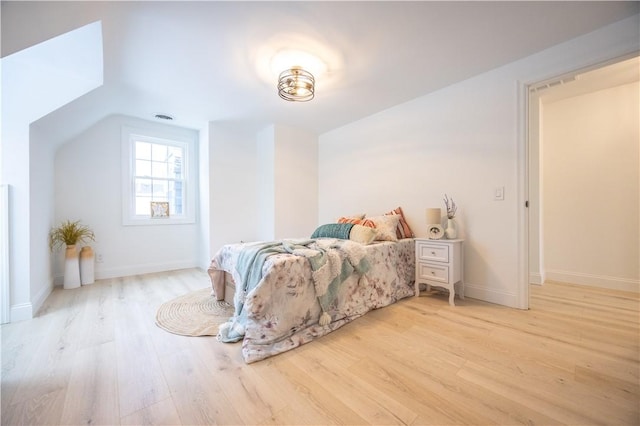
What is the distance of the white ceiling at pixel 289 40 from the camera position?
1709 mm

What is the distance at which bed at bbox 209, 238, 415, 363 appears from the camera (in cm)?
176

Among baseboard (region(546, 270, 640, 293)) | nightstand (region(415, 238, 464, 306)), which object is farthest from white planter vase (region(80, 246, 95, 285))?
baseboard (region(546, 270, 640, 293))

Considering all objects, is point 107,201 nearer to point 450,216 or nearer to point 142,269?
point 142,269

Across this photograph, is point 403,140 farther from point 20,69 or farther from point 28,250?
point 28,250

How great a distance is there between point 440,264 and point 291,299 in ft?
5.33

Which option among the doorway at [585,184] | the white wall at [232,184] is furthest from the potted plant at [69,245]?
the doorway at [585,184]

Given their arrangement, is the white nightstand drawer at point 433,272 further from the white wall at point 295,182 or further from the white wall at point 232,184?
the white wall at point 232,184

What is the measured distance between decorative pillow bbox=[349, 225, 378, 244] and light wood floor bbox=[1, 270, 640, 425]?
756 mm

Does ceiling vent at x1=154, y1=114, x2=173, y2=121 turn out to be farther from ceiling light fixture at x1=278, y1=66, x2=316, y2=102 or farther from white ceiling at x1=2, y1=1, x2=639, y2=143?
ceiling light fixture at x1=278, y1=66, x2=316, y2=102

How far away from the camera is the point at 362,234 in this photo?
2766 millimetres

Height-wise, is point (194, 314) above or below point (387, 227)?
below

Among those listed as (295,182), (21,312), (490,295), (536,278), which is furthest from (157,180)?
(536,278)

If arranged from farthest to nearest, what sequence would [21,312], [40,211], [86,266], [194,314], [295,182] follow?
[295,182], [86,266], [40,211], [194,314], [21,312]

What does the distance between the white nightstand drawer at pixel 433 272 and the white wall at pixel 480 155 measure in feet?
1.29
